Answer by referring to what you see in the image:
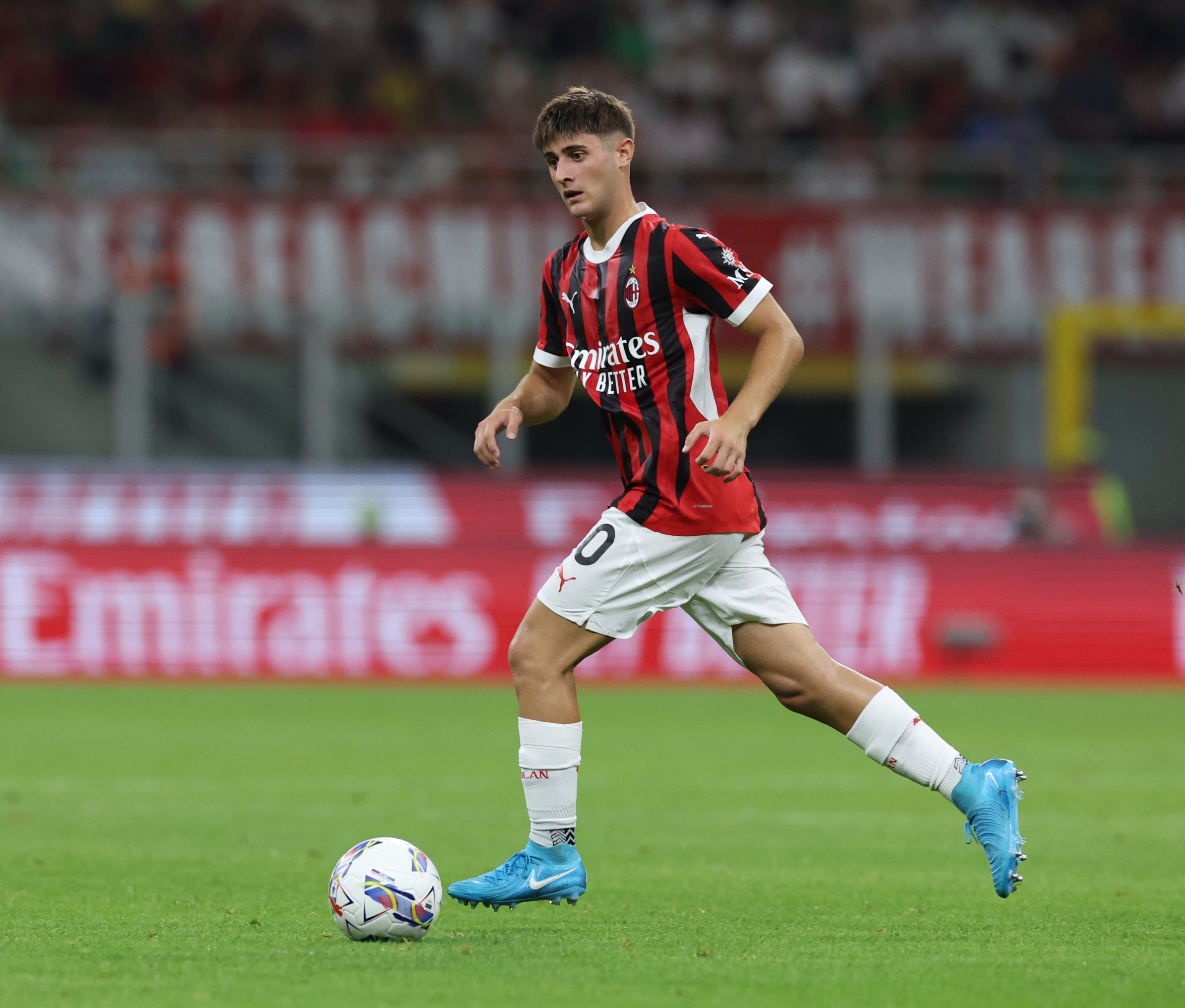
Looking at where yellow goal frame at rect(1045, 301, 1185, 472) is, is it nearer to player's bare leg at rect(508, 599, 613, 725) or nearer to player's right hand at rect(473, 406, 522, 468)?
player's right hand at rect(473, 406, 522, 468)

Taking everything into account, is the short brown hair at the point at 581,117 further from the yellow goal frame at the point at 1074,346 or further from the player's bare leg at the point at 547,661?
the yellow goal frame at the point at 1074,346

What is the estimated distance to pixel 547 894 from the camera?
552 centimetres

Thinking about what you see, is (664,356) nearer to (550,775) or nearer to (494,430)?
(494,430)

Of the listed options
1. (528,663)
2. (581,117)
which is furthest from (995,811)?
(581,117)

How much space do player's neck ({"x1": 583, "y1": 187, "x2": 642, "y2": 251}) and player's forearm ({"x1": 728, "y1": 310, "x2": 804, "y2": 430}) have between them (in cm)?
57

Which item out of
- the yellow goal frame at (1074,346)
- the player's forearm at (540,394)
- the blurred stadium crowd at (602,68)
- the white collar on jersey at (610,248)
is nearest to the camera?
the white collar on jersey at (610,248)

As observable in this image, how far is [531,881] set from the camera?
5469mm

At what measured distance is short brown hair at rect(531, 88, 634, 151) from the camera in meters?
5.46

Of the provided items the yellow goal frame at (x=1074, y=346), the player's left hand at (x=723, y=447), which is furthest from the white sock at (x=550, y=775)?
the yellow goal frame at (x=1074, y=346)

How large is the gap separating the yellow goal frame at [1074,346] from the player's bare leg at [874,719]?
15647 mm

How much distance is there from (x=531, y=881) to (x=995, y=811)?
4.61 ft

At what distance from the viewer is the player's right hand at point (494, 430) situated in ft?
18.6

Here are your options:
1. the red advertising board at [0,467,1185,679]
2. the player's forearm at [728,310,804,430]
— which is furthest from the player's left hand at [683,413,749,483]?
the red advertising board at [0,467,1185,679]

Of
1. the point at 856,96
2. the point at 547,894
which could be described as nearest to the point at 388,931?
the point at 547,894
